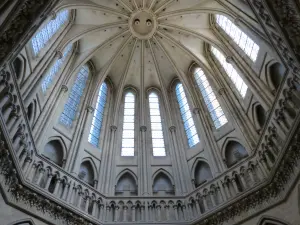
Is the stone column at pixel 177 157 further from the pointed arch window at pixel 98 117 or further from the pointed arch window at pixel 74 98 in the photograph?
the pointed arch window at pixel 74 98

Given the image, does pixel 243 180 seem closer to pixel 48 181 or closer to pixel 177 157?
pixel 177 157

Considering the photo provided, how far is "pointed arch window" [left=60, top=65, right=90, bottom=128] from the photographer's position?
17.0 metres

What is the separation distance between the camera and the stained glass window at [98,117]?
17859 millimetres

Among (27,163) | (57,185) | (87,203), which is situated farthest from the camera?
(87,203)

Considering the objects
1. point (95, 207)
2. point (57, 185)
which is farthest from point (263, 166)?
point (57, 185)

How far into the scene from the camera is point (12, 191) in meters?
11.0

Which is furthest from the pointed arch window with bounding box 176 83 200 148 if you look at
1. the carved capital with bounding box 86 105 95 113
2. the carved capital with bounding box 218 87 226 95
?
the carved capital with bounding box 86 105 95 113

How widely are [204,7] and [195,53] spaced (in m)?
3.32

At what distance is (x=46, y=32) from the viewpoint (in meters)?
15.9

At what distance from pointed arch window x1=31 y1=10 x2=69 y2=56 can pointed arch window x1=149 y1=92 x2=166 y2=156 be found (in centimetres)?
785

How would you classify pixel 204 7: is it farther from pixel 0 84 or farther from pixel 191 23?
pixel 0 84

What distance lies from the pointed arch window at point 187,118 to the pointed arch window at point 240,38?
5187 millimetres

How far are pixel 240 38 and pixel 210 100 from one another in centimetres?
419

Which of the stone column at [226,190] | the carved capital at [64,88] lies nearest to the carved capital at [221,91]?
the stone column at [226,190]
